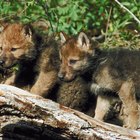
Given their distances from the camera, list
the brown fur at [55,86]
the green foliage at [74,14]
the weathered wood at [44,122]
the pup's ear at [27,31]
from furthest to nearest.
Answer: the green foliage at [74,14]
the pup's ear at [27,31]
the brown fur at [55,86]
the weathered wood at [44,122]

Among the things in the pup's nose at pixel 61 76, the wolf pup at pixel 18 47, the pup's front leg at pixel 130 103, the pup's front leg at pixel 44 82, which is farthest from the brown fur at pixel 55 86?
the pup's front leg at pixel 130 103

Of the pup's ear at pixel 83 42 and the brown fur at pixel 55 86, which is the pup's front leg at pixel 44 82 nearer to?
the brown fur at pixel 55 86

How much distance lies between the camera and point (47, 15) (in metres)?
9.88

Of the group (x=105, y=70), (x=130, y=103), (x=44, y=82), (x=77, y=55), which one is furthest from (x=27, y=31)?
(x=130, y=103)

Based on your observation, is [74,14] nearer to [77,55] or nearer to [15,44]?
[15,44]

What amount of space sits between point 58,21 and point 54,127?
4.05 metres

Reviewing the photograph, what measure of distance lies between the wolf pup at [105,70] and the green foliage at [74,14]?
Answer: 1.64 meters

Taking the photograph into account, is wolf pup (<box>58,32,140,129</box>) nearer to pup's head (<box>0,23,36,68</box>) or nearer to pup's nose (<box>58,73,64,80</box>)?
pup's nose (<box>58,73,64,80</box>)

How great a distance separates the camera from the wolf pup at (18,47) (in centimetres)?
834

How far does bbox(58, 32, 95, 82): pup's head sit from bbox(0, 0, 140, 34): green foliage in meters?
1.59

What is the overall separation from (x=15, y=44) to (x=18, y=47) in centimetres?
6

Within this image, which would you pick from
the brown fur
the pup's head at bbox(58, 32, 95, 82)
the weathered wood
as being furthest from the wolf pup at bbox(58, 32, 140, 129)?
the weathered wood

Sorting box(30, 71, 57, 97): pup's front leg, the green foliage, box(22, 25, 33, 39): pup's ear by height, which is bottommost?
box(30, 71, 57, 97): pup's front leg

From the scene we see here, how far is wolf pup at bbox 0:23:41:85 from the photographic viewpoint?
8344 mm
